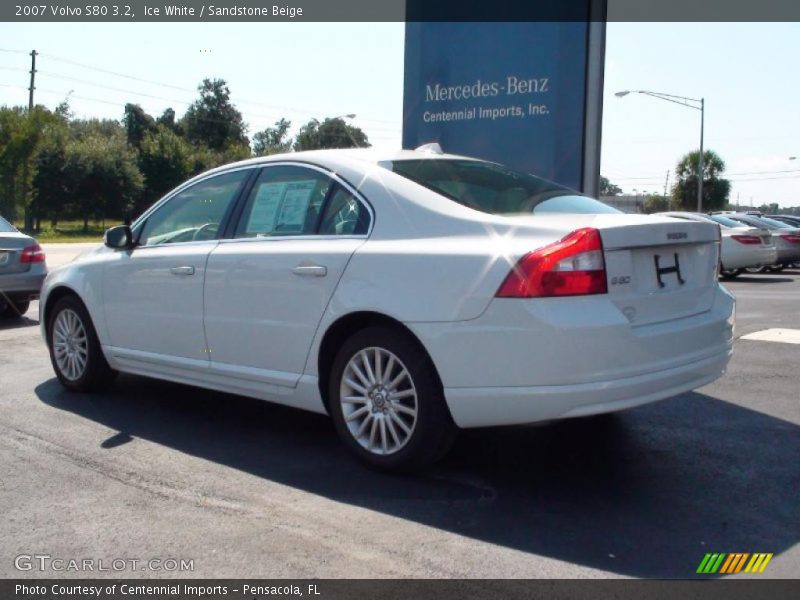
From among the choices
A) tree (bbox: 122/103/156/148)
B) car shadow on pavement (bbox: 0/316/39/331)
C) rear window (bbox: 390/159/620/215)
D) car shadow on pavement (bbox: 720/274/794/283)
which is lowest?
car shadow on pavement (bbox: 0/316/39/331)

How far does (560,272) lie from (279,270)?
165 centimetres

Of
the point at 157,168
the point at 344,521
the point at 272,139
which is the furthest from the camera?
the point at 272,139

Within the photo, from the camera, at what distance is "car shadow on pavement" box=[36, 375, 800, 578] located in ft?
12.0

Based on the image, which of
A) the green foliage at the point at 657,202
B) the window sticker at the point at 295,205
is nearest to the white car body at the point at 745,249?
Result: the window sticker at the point at 295,205

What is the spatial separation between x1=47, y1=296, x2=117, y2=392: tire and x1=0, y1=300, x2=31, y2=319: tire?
419 cm

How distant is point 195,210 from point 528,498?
2.97 m

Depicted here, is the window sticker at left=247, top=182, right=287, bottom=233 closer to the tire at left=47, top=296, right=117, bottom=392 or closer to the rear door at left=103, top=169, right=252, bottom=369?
the rear door at left=103, top=169, right=252, bottom=369

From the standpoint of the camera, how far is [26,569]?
11.3 feet

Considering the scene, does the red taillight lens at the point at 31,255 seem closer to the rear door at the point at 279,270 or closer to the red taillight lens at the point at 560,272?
the rear door at the point at 279,270

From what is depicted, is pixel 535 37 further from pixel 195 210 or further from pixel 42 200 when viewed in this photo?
pixel 42 200

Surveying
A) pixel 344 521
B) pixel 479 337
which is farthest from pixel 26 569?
pixel 479 337

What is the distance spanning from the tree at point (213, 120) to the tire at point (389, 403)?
6961 centimetres

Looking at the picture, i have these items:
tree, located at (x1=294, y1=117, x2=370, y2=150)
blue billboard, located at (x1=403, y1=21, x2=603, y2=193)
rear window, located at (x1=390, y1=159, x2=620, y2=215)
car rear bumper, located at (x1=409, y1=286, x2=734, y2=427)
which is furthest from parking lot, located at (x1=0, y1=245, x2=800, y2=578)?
tree, located at (x1=294, y1=117, x2=370, y2=150)

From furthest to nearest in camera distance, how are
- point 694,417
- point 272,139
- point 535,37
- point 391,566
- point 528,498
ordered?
point 272,139 → point 535,37 → point 694,417 → point 528,498 → point 391,566
